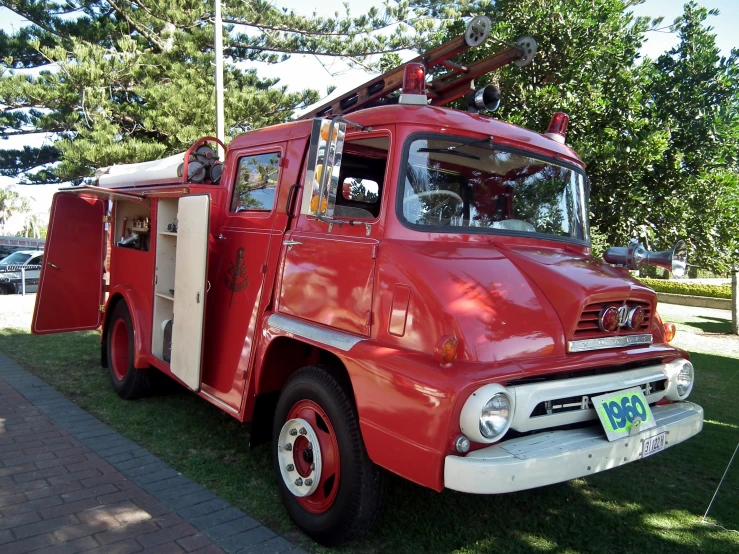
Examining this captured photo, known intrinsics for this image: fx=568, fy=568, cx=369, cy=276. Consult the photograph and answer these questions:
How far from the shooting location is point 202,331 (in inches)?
171

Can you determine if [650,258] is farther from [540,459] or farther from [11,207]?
[11,207]

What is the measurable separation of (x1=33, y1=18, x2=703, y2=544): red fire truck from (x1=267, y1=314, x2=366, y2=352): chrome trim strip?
0.04 ft

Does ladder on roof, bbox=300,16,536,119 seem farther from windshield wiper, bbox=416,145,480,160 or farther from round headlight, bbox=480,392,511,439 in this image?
round headlight, bbox=480,392,511,439

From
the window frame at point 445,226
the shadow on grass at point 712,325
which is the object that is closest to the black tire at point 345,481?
the window frame at point 445,226

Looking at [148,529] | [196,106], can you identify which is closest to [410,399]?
[148,529]

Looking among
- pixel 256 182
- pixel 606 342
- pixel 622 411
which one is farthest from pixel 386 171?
pixel 622 411

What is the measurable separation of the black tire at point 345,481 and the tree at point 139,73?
13307 mm

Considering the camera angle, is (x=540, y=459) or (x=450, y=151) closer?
(x=540, y=459)

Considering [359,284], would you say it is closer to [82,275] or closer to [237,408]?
[237,408]

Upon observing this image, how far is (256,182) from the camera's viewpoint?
14.7 feet

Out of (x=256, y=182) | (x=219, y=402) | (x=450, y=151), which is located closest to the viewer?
(x=450, y=151)

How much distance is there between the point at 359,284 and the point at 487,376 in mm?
969

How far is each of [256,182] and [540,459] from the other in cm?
296

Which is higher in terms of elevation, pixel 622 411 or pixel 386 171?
pixel 386 171
